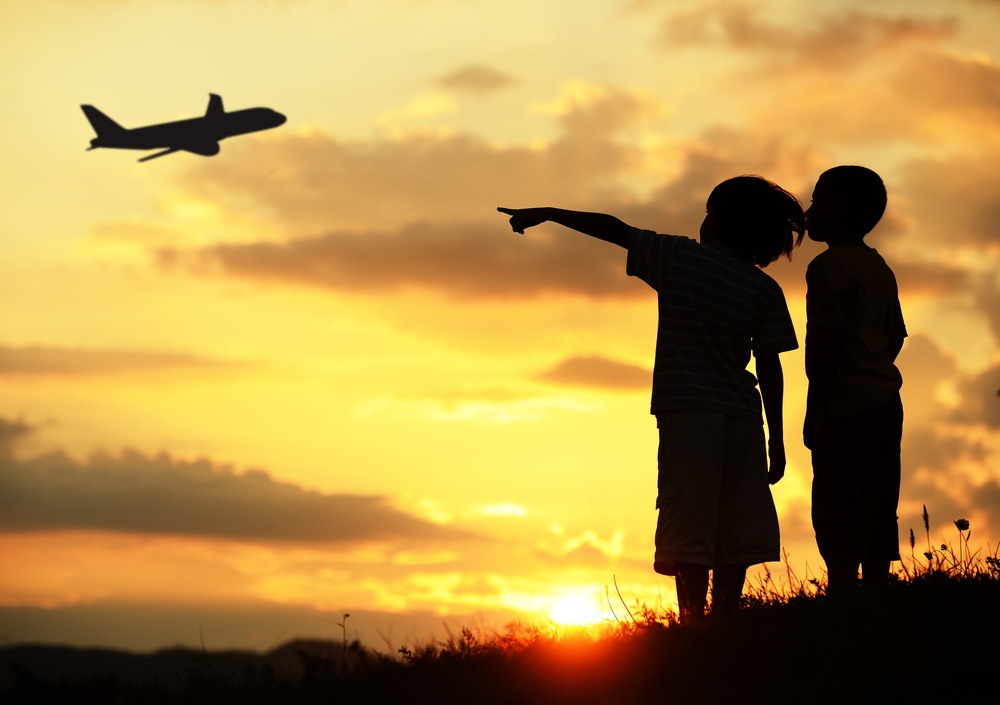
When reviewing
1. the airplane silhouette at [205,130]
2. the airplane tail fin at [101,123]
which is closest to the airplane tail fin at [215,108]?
the airplane silhouette at [205,130]

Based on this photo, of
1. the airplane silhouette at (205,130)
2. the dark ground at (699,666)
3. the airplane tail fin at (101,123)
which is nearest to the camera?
the dark ground at (699,666)

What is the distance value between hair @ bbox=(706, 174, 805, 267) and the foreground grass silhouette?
1.94 meters

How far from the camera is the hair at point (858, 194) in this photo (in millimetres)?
6453

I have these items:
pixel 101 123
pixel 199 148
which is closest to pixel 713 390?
pixel 199 148

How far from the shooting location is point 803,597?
6.10m

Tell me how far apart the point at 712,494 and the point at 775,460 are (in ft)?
1.56

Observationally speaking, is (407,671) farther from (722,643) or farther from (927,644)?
(927,644)

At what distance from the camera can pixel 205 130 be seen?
230 ft

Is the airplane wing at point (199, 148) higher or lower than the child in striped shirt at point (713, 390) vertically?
higher

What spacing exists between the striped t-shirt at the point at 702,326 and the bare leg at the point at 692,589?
85 cm

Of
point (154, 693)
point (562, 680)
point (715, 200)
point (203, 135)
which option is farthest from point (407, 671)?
point (203, 135)

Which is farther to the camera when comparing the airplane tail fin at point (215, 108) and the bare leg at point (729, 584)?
the airplane tail fin at point (215, 108)

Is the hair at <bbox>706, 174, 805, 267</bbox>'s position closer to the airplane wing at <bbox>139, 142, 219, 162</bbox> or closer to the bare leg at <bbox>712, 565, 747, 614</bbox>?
the bare leg at <bbox>712, 565, 747, 614</bbox>

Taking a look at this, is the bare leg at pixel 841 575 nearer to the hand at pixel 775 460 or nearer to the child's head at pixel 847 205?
the hand at pixel 775 460
